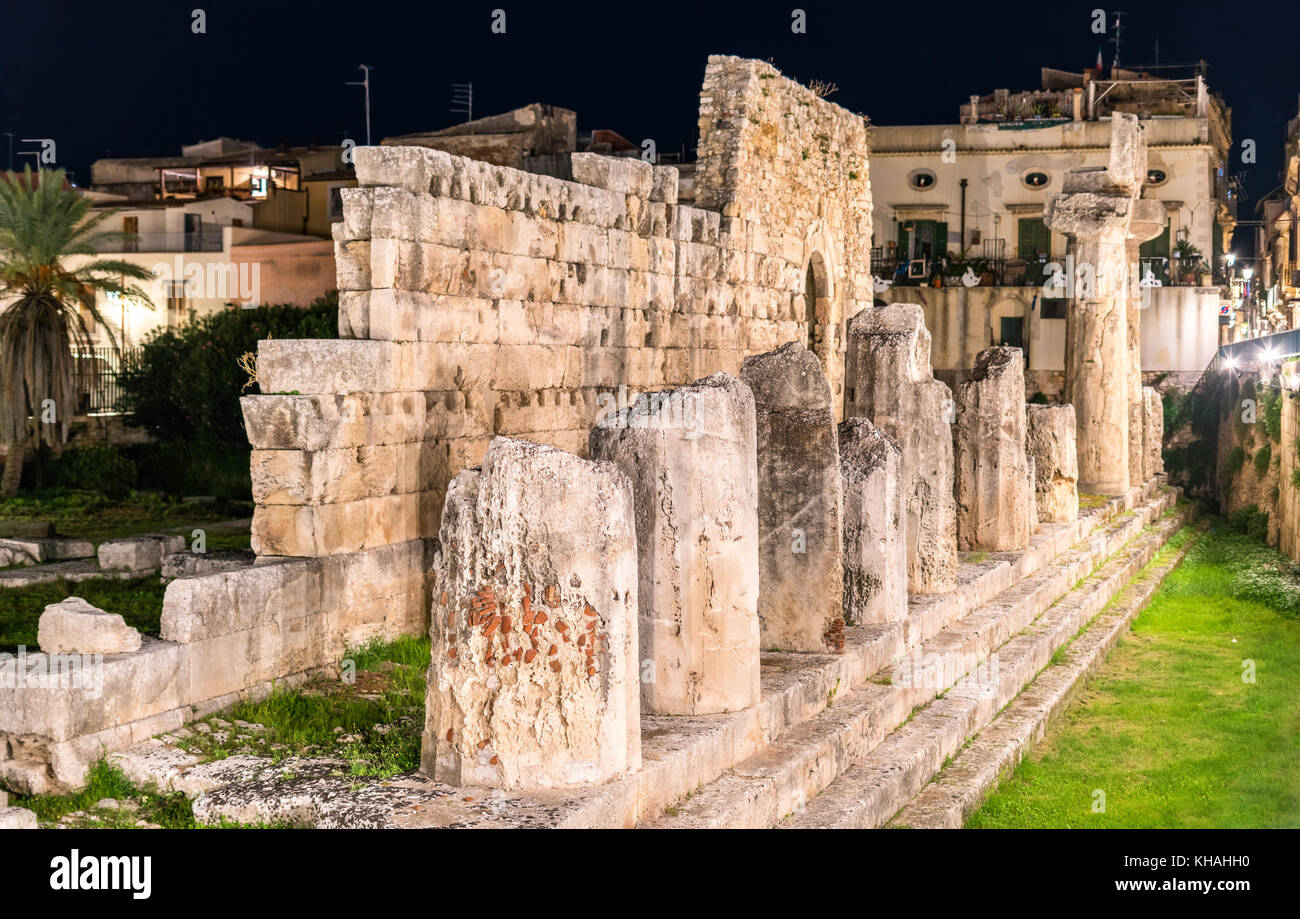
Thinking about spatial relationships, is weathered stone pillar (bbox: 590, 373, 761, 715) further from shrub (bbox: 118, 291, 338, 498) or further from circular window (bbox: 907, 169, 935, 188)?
circular window (bbox: 907, 169, 935, 188)

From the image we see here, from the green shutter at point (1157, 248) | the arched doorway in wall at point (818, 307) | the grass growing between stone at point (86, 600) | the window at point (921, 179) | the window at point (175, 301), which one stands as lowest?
the grass growing between stone at point (86, 600)

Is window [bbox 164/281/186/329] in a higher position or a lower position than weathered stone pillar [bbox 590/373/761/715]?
higher

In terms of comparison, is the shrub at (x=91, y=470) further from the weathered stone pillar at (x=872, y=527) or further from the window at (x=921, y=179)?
the window at (x=921, y=179)

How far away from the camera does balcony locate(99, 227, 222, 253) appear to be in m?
36.3

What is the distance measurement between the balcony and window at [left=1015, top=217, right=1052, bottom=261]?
19.3 meters

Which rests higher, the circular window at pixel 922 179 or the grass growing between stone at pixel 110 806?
the circular window at pixel 922 179

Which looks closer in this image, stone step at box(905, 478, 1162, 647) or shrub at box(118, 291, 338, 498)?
stone step at box(905, 478, 1162, 647)

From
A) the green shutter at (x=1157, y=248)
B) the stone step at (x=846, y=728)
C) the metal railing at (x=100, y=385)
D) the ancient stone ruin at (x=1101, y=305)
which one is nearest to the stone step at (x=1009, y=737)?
the stone step at (x=846, y=728)

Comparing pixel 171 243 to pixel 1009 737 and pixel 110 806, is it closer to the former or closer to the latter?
pixel 1009 737

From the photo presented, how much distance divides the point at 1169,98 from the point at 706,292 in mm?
27309

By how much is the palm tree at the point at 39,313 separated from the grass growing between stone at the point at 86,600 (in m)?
10.7

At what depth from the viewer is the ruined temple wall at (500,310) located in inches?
358

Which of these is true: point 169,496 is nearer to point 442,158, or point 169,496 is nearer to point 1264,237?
point 442,158

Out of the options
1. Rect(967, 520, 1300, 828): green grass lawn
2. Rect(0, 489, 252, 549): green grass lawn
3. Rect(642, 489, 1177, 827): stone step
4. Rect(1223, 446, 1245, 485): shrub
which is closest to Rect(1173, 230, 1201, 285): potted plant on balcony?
Rect(1223, 446, 1245, 485): shrub
